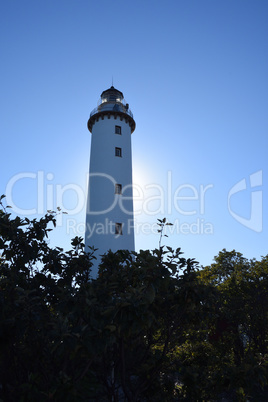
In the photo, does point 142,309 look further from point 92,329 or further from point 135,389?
point 135,389

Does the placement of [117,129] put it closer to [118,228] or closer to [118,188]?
[118,188]

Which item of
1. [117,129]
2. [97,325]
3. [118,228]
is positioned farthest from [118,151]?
[97,325]

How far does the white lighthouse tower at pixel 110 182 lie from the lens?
908 inches

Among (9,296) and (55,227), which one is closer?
(9,296)

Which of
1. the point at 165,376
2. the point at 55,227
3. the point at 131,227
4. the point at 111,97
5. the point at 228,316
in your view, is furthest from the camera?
the point at 111,97

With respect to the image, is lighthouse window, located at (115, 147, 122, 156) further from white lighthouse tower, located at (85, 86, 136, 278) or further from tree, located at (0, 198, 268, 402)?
tree, located at (0, 198, 268, 402)

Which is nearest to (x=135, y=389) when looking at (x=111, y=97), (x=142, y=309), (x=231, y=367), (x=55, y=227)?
(x=231, y=367)

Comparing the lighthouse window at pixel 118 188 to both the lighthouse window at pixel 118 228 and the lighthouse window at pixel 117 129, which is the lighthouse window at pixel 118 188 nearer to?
the lighthouse window at pixel 118 228

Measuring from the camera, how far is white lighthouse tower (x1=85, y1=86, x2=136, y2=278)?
23.1 meters

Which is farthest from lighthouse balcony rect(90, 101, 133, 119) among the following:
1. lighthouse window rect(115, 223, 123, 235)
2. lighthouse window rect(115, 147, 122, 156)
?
lighthouse window rect(115, 223, 123, 235)

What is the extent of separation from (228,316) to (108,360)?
9.49 m

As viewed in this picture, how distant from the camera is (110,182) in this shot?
80.6ft

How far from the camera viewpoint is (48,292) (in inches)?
328

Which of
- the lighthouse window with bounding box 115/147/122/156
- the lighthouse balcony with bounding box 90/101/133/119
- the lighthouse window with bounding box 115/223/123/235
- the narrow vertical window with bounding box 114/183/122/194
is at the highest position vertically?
the lighthouse balcony with bounding box 90/101/133/119
